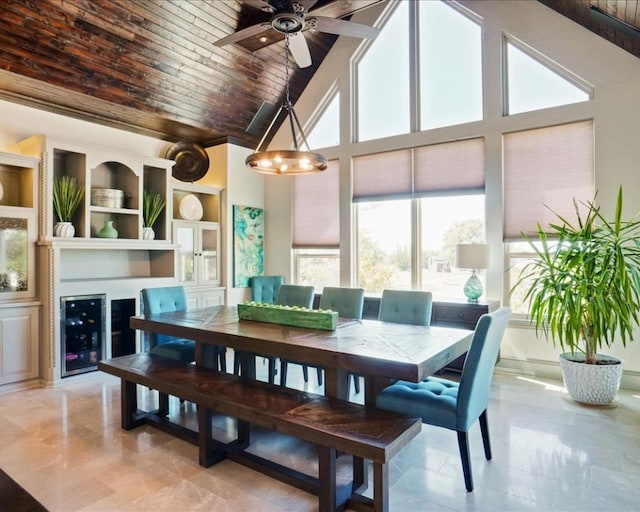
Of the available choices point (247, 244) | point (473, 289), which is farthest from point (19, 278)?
point (473, 289)

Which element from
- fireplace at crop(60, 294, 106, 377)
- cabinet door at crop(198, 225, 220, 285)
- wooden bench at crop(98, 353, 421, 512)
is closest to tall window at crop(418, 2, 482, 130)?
cabinet door at crop(198, 225, 220, 285)

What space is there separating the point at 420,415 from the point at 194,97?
4.67 metres

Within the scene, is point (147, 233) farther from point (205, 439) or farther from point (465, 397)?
point (465, 397)

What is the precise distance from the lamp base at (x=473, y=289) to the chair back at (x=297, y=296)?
173cm

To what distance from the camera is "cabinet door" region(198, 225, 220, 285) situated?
579cm

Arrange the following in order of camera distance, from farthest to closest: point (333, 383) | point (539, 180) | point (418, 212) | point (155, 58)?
point (418, 212), point (155, 58), point (539, 180), point (333, 383)

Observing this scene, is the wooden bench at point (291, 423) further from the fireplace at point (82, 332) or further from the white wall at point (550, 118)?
the white wall at point (550, 118)

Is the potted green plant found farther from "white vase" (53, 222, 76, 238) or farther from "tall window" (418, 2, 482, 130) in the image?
"tall window" (418, 2, 482, 130)

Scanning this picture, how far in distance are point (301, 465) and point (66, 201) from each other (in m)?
3.76

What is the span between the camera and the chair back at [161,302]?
3.80m

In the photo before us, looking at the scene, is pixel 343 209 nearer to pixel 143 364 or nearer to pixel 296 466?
pixel 143 364

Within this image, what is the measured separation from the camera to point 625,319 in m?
3.37

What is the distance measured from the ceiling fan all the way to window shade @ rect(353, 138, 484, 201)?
2340 millimetres

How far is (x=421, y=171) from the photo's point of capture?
509 cm
